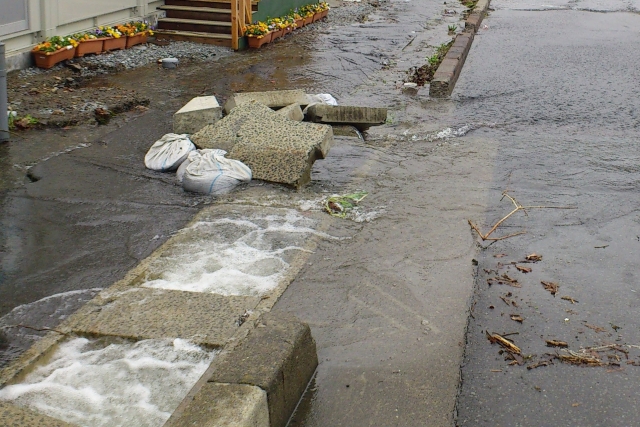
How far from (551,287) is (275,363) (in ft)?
8.37

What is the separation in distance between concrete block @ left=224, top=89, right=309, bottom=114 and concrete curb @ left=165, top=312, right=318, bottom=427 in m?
5.15

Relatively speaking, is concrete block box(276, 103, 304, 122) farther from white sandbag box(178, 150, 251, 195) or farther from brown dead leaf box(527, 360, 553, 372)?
brown dead leaf box(527, 360, 553, 372)

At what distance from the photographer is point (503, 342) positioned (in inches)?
188

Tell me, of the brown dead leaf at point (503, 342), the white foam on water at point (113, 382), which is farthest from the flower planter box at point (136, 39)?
the brown dead leaf at point (503, 342)

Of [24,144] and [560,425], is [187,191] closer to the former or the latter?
[24,144]

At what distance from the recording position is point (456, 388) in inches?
169

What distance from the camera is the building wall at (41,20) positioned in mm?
11000

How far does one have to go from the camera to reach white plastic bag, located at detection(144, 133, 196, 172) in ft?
25.7

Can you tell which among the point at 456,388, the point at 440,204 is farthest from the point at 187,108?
the point at 456,388

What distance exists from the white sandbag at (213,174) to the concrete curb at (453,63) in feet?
15.9

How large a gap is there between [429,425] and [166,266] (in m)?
2.55

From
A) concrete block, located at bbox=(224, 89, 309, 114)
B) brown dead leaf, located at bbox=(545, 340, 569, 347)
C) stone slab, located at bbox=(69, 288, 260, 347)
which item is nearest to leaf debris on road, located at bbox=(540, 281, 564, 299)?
brown dead leaf, located at bbox=(545, 340, 569, 347)

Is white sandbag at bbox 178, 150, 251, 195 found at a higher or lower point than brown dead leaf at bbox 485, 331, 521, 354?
higher

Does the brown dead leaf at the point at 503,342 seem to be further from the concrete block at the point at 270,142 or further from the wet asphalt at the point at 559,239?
the concrete block at the point at 270,142
